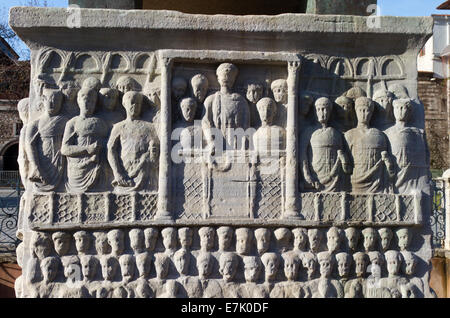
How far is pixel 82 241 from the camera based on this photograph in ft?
11.3

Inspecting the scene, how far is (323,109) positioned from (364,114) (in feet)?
1.11

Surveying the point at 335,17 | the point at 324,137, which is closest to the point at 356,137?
the point at 324,137

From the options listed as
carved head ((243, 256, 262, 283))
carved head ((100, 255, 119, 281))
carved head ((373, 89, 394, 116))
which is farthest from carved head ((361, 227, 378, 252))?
carved head ((100, 255, 119, 281))

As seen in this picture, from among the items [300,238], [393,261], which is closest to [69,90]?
[300,238]

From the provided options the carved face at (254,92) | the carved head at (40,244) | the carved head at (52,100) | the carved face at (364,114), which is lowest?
the carved head at (40,244)

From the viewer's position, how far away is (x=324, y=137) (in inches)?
141

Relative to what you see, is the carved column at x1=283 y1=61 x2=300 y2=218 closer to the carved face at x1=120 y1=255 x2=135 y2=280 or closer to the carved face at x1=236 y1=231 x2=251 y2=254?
the carved face at x1=236 y1=231 x2=251 y2=254

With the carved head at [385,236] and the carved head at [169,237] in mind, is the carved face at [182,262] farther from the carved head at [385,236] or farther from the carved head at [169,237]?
the carved head at [385,236]

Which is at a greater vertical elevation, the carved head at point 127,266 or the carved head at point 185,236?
the carved head at point 185,236

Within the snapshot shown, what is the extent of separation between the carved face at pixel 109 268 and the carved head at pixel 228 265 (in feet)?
2.68

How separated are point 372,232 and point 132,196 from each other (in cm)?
189

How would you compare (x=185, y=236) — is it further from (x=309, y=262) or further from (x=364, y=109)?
(x=364, y=109)

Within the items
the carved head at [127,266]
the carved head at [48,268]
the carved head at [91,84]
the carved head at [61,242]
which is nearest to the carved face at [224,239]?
the carved head at [127,266]

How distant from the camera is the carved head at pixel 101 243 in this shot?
11.4 ft
